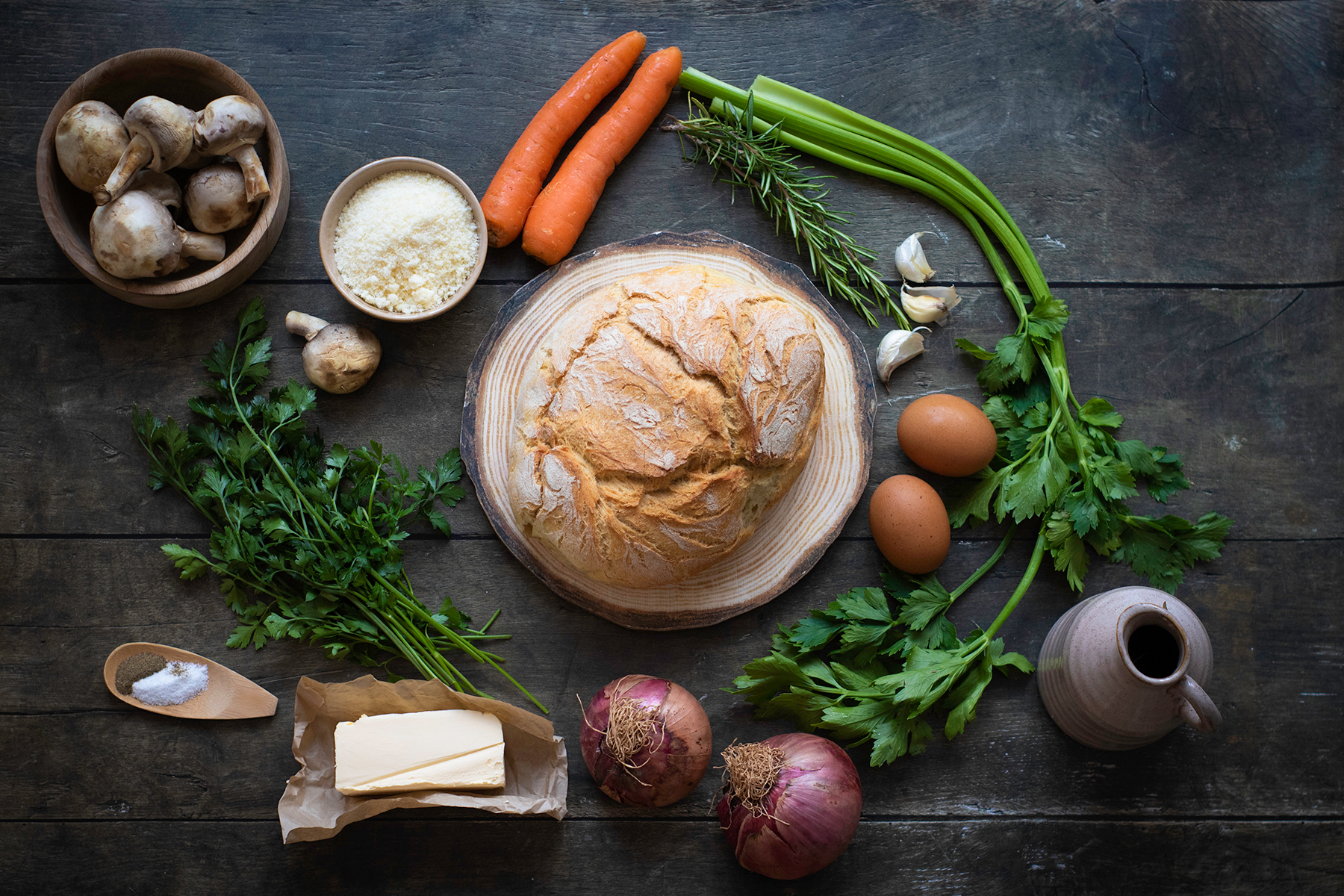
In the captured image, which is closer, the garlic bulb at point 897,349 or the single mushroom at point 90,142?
the single mushroom at point 90,142

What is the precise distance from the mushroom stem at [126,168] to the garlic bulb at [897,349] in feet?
6.14

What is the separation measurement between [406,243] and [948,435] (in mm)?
1434

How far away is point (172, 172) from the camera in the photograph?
1.99 meters

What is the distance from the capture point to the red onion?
178 centimetres

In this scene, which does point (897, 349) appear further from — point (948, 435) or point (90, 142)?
point (90, 142)

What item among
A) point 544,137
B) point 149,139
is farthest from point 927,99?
point 149,139

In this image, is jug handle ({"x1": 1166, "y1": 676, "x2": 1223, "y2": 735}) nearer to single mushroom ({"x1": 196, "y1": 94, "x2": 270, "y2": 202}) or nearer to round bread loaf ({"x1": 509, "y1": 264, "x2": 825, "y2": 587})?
round bread loaf ({"x1": 509, "y1": 264, "x2": 825, "y2": 587})

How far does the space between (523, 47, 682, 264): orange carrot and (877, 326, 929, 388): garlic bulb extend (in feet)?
2.86

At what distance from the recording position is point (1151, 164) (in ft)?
7.09

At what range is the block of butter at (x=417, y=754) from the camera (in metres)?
1.82

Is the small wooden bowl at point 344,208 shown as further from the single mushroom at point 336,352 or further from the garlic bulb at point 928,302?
the garlic bulb at point 928,302

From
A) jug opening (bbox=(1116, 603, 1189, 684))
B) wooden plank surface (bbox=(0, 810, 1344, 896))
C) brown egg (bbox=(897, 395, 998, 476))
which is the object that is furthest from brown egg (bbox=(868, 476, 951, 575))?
wooden plank surface (bbox=(0, 810, 1344, 896))

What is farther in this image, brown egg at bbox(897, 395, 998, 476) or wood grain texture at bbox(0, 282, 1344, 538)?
wood grain texture at bbox(0, 282, 1344, 538)

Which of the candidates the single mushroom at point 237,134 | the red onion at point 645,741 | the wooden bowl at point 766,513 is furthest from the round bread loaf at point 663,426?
the single mushroom at point 237,134
